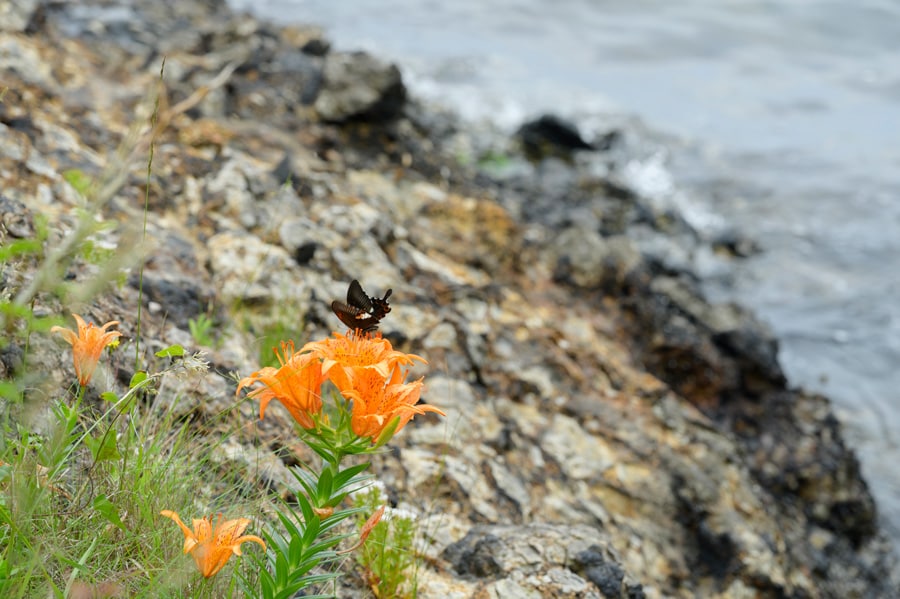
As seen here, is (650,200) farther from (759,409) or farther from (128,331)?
(128,331)

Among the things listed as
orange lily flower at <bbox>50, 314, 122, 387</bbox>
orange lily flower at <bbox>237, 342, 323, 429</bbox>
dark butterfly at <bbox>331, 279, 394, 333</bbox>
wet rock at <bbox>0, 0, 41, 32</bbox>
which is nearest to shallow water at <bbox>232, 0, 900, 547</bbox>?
dark butterfly at <bbox>331, 279, 394, 333</bbox>

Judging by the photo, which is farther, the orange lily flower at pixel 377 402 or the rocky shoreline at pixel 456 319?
the rocky shoreline at pixel 456 319

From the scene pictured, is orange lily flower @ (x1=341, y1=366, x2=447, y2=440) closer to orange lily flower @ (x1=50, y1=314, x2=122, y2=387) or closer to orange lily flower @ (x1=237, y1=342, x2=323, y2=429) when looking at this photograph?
orange lily flower @ (x1=237, y1=342, x2=323, y2=429)

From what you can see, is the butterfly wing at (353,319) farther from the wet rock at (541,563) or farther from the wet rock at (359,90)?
the wet rock at (359,90)

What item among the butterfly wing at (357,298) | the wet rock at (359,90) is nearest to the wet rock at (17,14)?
the wet rock at (359,90)

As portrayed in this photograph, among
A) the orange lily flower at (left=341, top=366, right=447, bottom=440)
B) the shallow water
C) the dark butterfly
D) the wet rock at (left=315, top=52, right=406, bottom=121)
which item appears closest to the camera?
the orange lily flower at (left=341, top=366, right=447, bottom=440)

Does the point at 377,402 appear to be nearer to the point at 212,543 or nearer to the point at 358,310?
the point at 358,310
